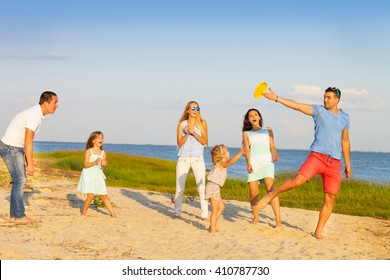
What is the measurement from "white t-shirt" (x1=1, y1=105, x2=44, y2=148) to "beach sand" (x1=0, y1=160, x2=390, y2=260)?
57.7 inches

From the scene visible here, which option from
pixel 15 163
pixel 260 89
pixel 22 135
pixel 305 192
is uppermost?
pixel 260 89

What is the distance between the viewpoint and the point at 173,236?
945 centimetres

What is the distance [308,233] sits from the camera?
400 inches

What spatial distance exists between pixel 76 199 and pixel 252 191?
217 inches

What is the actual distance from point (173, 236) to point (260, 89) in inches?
111

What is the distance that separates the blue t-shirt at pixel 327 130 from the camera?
8.73m

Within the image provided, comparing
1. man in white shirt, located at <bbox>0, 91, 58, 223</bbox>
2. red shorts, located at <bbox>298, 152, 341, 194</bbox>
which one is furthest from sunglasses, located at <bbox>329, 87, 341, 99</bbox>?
man in white shirt, located at <bbox>0, 91, 58, 223</bbox>

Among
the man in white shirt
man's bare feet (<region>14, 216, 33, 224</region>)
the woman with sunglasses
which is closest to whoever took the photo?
the man in white shirt

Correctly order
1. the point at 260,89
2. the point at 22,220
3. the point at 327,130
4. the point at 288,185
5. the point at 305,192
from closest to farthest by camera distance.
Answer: the point at 260,89 → the point at 327,130 → the point at 288,185 → the point at 22,220 → the point at 305,192

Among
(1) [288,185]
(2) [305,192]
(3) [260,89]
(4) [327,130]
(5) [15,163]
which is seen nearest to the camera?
(3) [260,89]

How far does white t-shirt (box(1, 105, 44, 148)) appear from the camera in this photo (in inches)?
368

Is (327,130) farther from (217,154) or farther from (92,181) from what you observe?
(92,181)

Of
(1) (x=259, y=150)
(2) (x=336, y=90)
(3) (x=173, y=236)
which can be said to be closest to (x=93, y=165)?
(3) (x=173, y=236)

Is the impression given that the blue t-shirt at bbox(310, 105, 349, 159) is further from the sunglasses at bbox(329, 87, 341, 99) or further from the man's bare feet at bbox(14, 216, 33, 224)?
the man's bare feet at bbox(14, 216, 33, 224)
